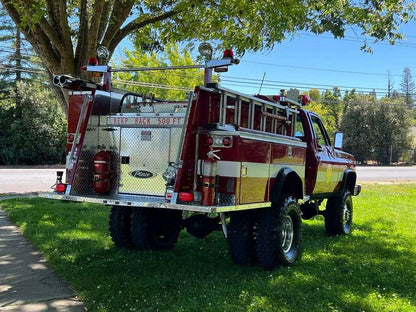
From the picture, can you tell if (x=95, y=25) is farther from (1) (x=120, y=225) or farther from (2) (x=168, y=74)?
(2) (x=168, y=74)

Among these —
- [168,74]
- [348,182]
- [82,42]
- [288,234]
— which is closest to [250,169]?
[288,234]

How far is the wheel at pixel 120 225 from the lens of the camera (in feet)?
22.6

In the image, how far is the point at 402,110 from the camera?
4875 centimetres

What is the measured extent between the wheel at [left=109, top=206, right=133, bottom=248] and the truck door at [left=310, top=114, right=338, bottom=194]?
10.1 feet

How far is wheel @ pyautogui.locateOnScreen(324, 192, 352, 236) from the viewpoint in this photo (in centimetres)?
837

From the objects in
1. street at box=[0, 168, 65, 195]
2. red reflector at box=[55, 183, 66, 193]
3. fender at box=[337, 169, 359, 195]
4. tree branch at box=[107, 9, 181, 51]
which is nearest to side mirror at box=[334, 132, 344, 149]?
fender at box=[337, 169, 359, 195]

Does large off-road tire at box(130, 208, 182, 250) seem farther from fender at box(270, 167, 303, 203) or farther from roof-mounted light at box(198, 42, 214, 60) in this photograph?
roof-mounted light at box(198, 42, 214, 60)

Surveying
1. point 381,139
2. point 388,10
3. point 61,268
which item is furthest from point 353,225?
point 381,139

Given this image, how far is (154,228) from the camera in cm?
696

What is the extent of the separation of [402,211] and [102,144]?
8.82m

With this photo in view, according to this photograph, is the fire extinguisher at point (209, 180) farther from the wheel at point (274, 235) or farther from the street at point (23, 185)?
the street at point (23, 185)

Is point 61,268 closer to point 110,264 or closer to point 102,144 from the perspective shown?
point 110,264

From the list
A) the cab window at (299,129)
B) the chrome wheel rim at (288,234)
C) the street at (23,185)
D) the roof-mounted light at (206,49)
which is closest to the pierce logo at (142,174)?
the roof-mounted light at (206,49)

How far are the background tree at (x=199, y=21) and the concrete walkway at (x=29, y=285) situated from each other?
4.74 meters
